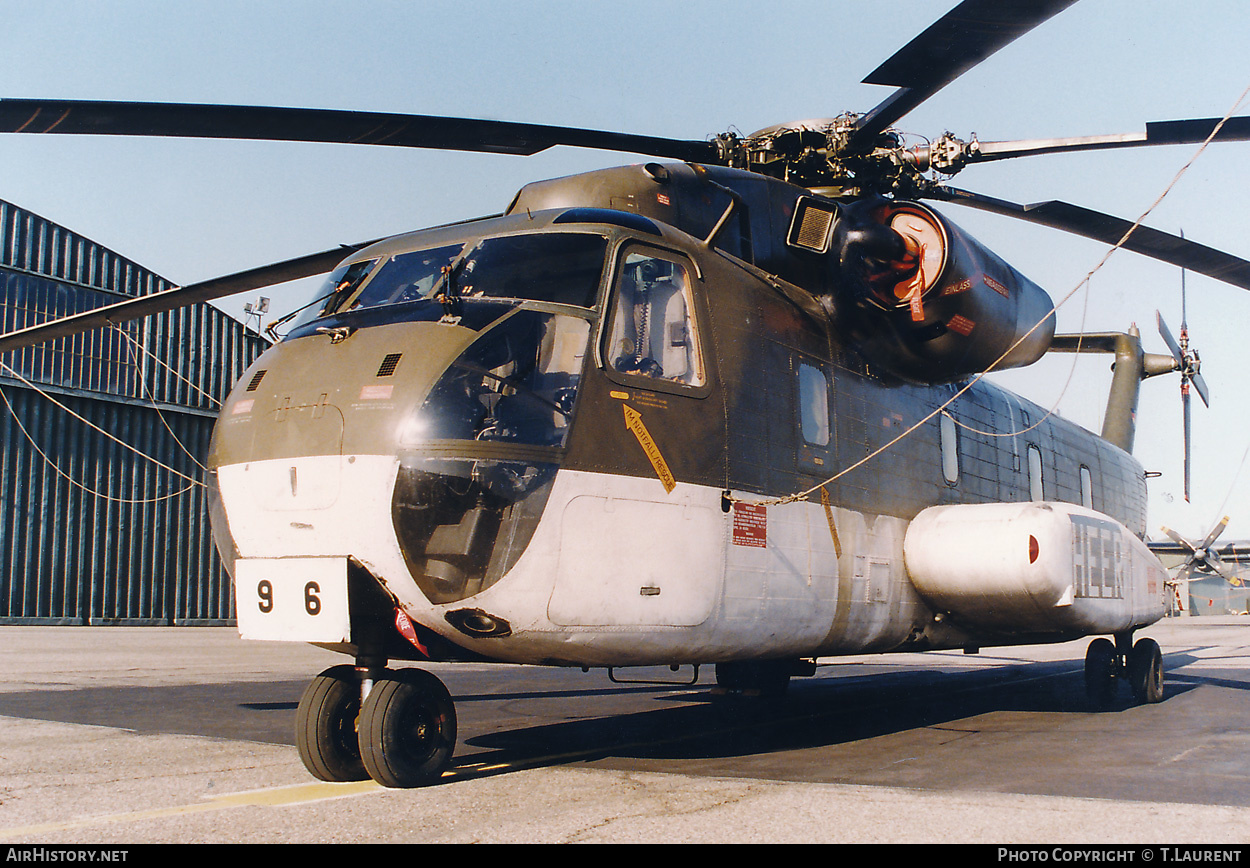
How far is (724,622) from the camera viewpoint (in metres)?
6.58

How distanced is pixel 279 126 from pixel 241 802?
387 cm

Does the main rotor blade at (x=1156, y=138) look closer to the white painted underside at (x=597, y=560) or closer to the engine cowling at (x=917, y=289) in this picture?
the engine cowling at (x=917, y=289)

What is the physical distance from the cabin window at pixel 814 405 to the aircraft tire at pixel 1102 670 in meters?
6.13

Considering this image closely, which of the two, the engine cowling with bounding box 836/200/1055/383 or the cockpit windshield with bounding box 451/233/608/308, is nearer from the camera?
the cockpit windshield with bounding box 451/233/608/308

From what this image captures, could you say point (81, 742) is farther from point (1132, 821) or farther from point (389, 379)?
point (1132, 821)

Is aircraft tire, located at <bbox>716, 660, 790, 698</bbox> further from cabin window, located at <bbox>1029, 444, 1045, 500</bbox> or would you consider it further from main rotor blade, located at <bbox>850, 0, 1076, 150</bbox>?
main rotor blade, located at <bbox>850, 0, 1076, 150</bbox>

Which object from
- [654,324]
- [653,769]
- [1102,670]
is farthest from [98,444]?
[653,769]

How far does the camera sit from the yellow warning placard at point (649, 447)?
614 cm

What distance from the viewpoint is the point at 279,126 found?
6.15 metres

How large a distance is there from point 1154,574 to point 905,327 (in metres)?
5.20

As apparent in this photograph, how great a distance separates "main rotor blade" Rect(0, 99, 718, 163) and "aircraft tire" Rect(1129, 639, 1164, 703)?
898 cm

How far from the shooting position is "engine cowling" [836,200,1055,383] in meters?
8.23

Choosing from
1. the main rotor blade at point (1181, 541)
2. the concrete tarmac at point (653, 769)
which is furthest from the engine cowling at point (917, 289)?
the main rotor blade at point (1181, 541)

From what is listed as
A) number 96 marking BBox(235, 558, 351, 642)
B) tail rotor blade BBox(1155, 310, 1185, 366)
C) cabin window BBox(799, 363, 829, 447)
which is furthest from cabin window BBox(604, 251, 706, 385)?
tail rotor blade BBox(1155, 310, 1185, 366)
